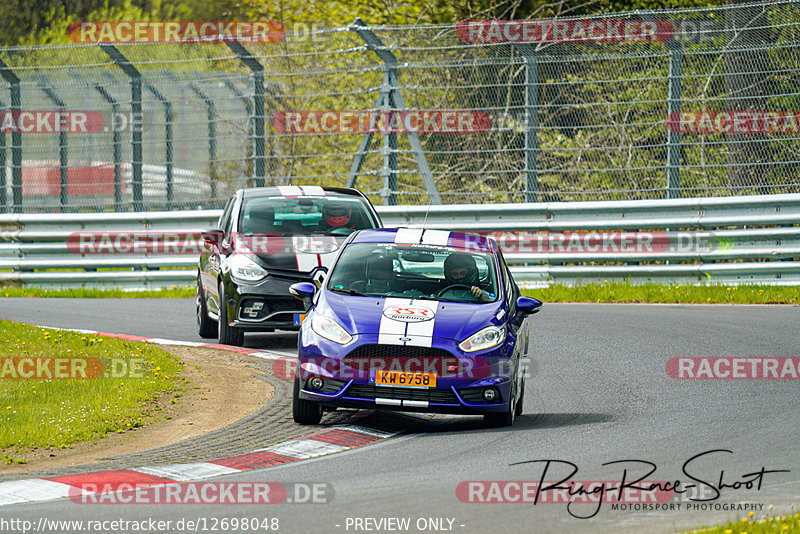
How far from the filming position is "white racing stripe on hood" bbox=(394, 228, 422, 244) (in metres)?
10.7

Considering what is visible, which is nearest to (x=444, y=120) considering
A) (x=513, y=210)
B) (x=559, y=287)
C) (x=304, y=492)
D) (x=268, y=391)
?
(x=513, y=210)

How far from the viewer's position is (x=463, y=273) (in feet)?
33.8

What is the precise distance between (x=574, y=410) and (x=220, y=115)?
38.9 feet

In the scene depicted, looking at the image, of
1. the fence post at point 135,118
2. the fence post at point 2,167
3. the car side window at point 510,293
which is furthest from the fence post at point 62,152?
the car side window at point 510,293

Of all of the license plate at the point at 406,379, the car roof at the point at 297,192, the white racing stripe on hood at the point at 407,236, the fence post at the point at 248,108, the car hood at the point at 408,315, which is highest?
the fence post at the point at 248,108

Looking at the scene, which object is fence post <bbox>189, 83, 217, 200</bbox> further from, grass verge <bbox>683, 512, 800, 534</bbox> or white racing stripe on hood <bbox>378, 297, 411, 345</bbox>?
grass verge <bbox>683, 512, 800, 534</bbox>

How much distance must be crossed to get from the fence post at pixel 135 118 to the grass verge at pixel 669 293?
22.8 ft

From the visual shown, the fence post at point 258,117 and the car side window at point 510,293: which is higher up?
the fence post at point 258,117

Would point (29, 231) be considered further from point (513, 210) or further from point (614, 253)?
point (614, 253)

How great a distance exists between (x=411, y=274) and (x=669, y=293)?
7.90m

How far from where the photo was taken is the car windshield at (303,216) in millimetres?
14086

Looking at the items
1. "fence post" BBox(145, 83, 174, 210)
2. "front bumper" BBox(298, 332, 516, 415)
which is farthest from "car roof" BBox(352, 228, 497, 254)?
"fence post" BBox(145, 83, 174, 210)

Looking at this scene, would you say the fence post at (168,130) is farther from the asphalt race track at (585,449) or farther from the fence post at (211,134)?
the asphalt race track at (585,449)

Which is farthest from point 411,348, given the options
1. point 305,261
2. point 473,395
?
point 305,261
